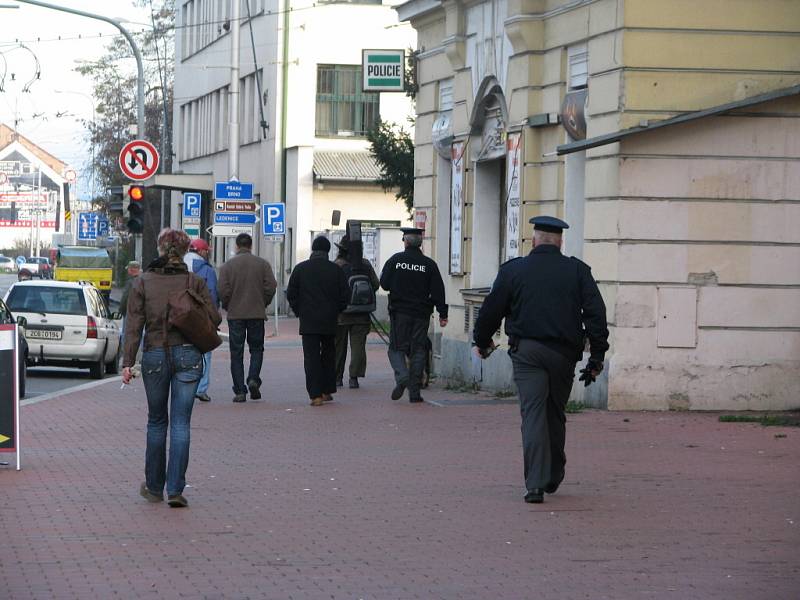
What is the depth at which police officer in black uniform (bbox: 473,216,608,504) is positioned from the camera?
10.0 meters

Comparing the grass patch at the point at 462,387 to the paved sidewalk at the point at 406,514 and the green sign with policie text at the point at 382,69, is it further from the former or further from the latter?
the green sign with policie text at the point at 382,69

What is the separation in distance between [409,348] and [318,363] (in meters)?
1.05

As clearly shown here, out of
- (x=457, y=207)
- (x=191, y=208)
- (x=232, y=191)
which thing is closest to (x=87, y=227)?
(x=191, y=208)

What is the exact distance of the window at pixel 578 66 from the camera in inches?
669

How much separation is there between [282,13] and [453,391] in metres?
28.3

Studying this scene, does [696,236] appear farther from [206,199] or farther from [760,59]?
[206,199]

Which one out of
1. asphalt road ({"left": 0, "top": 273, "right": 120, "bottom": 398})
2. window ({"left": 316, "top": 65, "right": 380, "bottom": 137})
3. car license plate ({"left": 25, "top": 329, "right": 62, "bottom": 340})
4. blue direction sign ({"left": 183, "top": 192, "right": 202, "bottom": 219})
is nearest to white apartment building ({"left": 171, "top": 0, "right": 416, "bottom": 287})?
window ({"left": 316, "top": 65, "right": 380, "bottom": 137})

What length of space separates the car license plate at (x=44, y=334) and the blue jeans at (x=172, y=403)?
47.3 feet

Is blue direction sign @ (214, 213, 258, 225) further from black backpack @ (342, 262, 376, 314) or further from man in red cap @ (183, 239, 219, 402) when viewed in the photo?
man in red cap @ (183, 239, 219, 402)

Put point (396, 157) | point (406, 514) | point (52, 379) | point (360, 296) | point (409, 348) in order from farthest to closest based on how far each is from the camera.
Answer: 1. point (396, 157)
2. point (52, 379)
3. point (360, 296)
4. point (409, 348)
5. point (406, 514)

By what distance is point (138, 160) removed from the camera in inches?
1101

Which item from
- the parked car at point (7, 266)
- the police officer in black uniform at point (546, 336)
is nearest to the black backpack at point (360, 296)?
the police officer in black uniform at point (546, 336)

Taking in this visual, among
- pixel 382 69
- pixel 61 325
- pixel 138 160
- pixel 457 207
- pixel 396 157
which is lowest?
pixel 61 325

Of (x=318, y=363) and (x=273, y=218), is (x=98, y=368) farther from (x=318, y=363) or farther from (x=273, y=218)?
(x=273, y=218)
